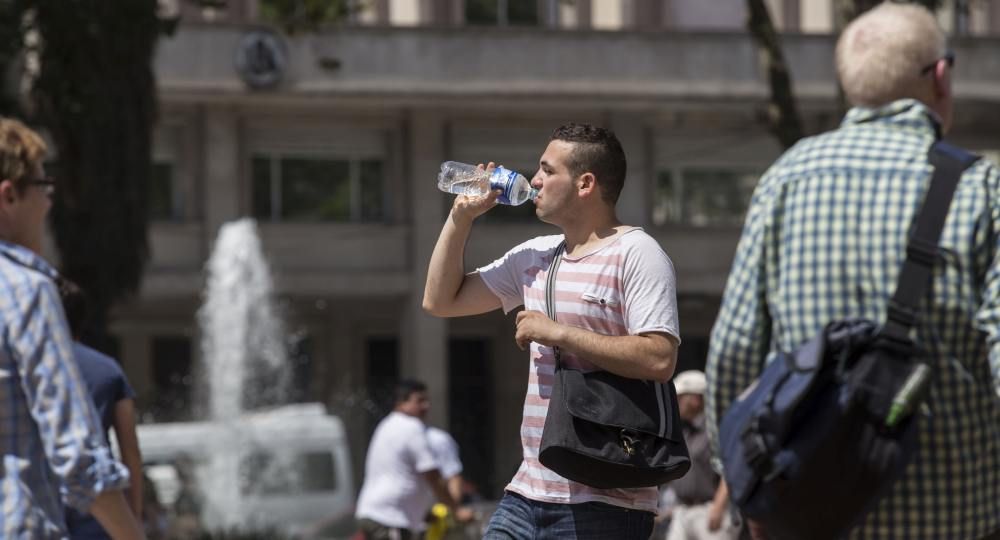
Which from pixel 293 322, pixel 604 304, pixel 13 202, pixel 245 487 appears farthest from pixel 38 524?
pixel 293 322

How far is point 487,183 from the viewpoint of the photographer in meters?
5.46

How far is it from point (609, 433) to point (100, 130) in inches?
616

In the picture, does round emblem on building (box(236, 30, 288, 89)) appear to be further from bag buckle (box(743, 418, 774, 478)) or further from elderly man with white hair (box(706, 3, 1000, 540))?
bag buckle (box(743, 418, 774, 478))

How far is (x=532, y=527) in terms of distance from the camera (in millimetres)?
5137

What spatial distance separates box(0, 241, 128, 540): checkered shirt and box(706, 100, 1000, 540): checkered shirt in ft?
4.20

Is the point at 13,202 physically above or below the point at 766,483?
above

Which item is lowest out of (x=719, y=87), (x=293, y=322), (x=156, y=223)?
(x=293, y=322)

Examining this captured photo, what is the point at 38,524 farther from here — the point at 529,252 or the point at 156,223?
the point at 156,223

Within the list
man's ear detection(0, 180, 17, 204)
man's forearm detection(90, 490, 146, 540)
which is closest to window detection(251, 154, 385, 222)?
man's ear detection(0, 180, 17, 204)

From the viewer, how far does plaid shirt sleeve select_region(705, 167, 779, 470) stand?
373 centimetres

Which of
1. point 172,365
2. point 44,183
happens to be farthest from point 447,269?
point 172,365

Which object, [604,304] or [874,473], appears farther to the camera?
Answer: [604,304]

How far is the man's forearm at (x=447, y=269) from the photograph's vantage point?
550 cm

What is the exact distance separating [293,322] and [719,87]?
1016 centimetres
